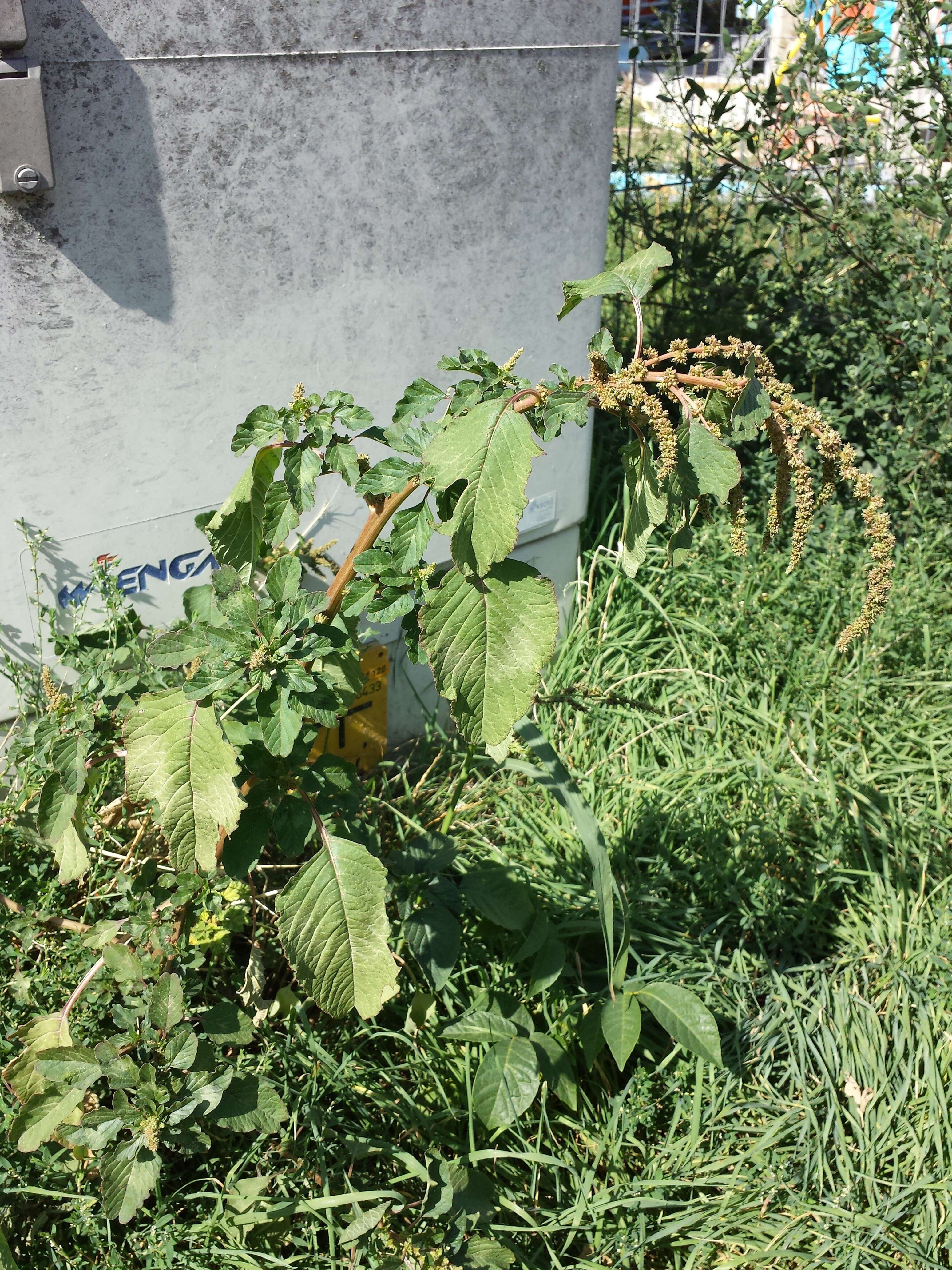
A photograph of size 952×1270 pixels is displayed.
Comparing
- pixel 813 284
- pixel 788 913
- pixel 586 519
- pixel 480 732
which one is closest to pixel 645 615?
pixel 586 519

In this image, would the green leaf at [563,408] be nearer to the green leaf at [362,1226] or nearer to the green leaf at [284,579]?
the green leaf at [284,579]

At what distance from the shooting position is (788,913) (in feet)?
8.43

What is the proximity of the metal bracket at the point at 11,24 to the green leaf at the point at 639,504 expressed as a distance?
127cm

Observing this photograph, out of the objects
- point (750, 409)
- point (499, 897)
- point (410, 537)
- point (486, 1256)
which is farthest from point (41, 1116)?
point (750, 409)

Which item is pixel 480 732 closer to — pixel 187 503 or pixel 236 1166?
pixel 236 1166

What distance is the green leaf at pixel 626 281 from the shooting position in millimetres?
1630

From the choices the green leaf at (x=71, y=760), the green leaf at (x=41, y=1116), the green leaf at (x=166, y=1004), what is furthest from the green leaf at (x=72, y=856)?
the green leaf at (x=41, y=1116)

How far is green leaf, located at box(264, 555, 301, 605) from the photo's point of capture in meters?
1.66

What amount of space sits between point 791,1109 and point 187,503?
5.93 feet

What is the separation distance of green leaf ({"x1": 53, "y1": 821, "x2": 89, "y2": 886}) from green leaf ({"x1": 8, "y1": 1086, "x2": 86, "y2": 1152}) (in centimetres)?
33

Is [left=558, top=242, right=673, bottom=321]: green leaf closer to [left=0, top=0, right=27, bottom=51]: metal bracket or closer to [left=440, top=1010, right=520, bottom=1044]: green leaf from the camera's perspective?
[left=0, top=0, right=27, bottom=51]: metal bracket

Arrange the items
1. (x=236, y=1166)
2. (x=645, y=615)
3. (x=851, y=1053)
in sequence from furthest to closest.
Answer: (x=645, y=615)
(x=851, y=1053)
(x=236, y=1166)

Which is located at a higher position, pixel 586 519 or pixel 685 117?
pixel 685 117

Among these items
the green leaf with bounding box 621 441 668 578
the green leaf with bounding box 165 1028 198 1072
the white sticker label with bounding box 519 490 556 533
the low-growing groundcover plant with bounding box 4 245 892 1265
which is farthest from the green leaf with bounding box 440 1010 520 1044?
the white sticker label with bounding box 519 490 556 533
